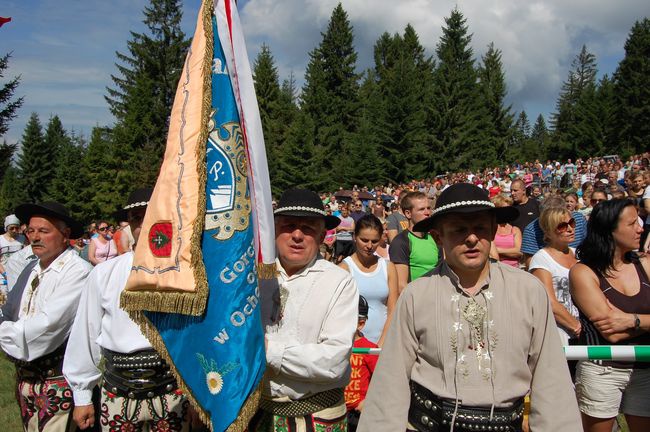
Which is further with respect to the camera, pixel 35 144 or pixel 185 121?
pixel 35 144

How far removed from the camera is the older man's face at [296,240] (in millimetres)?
3225

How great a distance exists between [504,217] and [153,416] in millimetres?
2429

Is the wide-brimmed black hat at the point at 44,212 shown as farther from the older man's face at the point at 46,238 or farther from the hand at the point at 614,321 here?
the hand at the point at 614,321

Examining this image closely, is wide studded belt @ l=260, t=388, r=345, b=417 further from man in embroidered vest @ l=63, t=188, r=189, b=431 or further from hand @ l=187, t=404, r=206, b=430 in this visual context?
man in embroidered vest @ l=63, t=188, r=189, b=431

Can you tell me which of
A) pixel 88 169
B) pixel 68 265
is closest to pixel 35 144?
pixel 88 169

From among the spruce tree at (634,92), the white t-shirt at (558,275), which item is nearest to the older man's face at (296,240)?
the white t-shirt at (558,275)

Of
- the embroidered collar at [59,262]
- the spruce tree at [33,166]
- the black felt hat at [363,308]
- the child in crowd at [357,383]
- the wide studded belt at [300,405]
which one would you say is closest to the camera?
the wide studded belt at [300,405]

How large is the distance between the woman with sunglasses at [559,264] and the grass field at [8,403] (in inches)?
208

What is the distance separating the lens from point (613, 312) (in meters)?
3.74

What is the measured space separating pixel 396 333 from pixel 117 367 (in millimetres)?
1830

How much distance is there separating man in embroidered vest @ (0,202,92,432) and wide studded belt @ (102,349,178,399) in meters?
0.73

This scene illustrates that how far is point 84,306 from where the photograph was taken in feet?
12.0

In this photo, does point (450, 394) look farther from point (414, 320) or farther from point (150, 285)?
point (150, 285)

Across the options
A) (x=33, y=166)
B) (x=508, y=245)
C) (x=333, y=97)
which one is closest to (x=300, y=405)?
(x=508, y=245)
